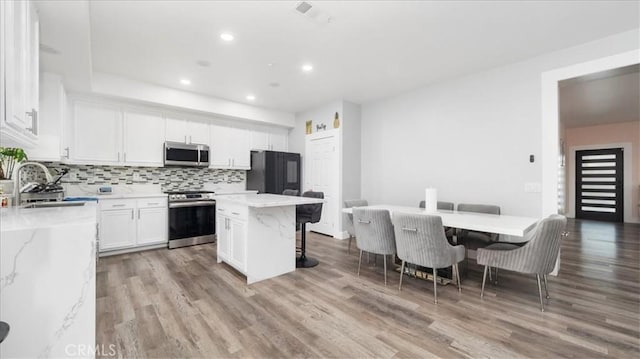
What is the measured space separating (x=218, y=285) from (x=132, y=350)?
1087mm

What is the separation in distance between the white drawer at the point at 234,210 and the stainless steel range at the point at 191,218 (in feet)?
4.16

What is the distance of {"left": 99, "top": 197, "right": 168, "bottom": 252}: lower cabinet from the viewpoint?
3.88 meters

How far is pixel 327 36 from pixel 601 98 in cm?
571

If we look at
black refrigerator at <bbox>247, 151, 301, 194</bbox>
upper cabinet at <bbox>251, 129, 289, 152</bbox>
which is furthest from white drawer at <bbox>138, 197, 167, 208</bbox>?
upper cabinet at <bbox>251, 129, 289, 152</bbox>

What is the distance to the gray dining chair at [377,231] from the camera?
9.50 ft

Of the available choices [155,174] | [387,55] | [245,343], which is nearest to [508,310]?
[245,343]

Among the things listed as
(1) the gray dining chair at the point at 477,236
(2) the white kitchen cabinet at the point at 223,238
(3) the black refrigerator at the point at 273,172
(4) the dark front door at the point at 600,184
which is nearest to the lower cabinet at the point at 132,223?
(2) the white kitchen cabinet at the point at 223,238

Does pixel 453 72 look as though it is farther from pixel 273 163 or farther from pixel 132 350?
pixel 132 350

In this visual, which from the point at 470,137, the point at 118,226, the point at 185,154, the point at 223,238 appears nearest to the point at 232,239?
the point at 223,238

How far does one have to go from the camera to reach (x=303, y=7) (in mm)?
2367

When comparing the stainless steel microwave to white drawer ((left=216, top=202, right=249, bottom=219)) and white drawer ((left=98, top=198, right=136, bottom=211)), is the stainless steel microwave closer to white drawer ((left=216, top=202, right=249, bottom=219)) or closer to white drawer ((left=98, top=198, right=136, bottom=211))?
white drawer ((left=98, top=198, right=136, bottom=211))

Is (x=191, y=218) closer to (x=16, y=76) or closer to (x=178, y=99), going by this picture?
(x=178, y=99)

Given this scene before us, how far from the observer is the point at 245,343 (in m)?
1.90

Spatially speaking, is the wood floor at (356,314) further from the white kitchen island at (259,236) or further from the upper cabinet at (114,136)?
the upper cabinet at (114,136)
